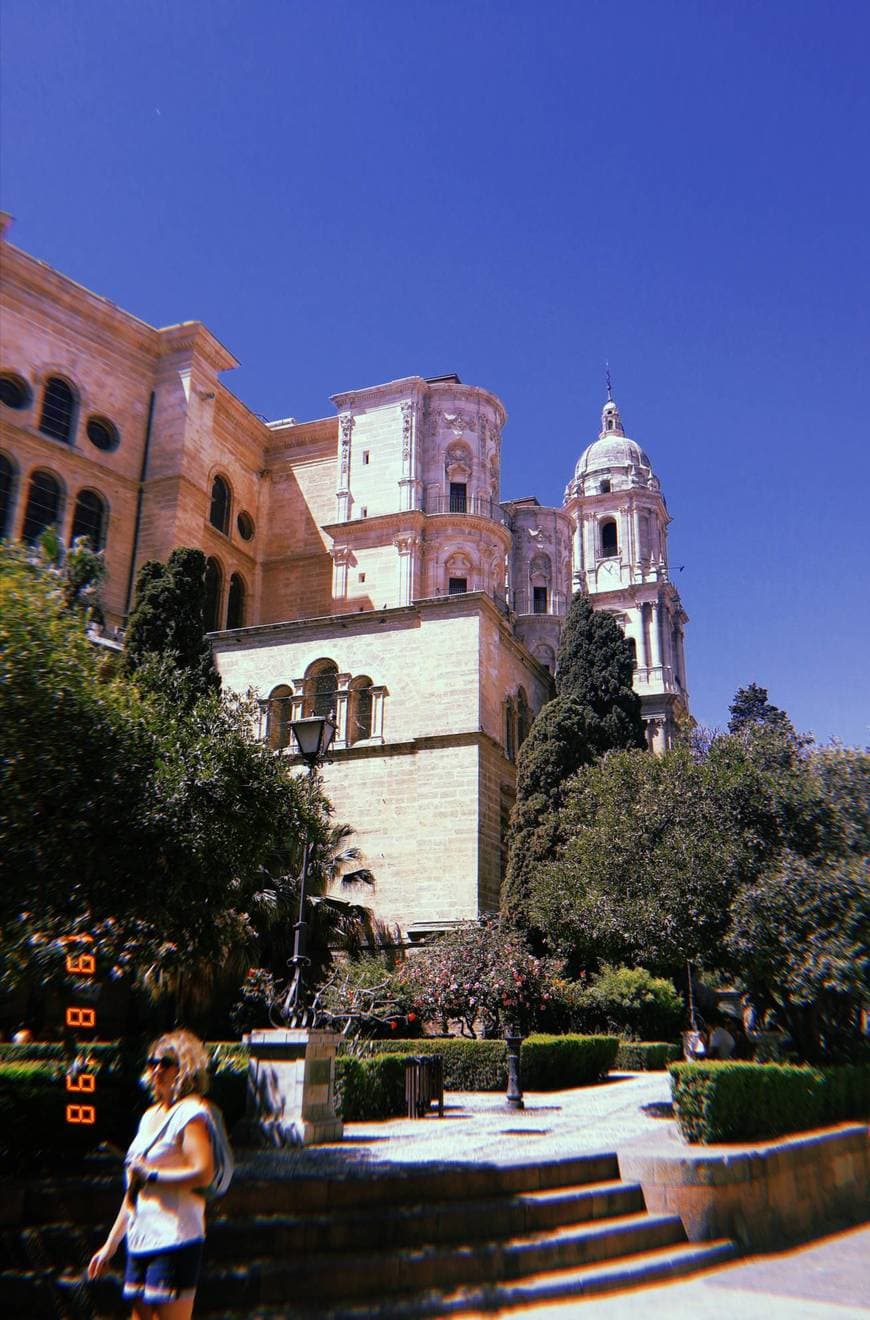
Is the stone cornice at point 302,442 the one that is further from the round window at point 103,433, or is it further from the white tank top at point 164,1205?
the white tank top at point 164,1205

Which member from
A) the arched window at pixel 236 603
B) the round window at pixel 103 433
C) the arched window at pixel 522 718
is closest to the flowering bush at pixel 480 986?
the arched window at pixel 522 718

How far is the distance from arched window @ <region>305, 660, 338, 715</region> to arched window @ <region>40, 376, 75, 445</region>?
1335 centimetres

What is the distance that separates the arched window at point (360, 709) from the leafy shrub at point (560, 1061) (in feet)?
32.4

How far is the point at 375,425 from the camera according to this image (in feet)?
123

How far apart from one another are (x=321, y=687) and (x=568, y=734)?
6.55m

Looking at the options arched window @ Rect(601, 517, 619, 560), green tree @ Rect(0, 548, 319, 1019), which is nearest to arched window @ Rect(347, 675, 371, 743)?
green tree @ Rect(0, 548, 319, 1019)

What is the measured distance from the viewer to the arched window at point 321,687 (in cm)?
2502

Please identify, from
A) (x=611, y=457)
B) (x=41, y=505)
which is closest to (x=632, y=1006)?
(x=41, y=505)

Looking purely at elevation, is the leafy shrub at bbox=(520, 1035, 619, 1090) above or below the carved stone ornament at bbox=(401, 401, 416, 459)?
below

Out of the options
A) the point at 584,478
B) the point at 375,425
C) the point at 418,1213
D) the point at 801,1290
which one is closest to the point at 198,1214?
the point at 418,1213

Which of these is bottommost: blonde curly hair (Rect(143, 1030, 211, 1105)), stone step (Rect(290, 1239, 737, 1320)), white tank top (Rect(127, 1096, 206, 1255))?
stone step (Rect(290, 1239, 737, 1320))

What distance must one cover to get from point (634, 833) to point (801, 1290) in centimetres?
677

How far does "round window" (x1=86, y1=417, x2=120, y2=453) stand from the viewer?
33103mm

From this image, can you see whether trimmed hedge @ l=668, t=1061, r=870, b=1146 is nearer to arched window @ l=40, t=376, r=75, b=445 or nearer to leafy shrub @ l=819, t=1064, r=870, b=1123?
leafy shrub @ l=819, t=1064, r=870, b=1123
